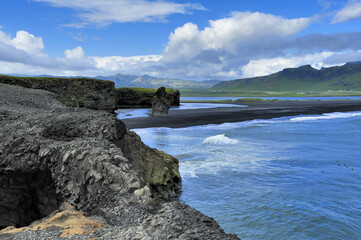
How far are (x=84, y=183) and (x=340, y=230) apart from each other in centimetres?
1497

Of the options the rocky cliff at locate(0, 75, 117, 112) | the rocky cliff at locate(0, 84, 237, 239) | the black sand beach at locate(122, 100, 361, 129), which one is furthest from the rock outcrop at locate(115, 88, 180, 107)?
the rocky cliff at locate(0, 84, 237, 239)

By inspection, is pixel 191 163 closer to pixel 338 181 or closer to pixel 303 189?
pixel 303 189

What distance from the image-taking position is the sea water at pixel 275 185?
56.3 ft

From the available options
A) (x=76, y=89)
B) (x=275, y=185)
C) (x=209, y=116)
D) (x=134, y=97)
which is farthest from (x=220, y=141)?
(x=134, y=97)

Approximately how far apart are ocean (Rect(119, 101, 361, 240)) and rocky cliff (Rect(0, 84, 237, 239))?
14.5ft

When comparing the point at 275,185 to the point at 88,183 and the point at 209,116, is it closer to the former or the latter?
the point at 88,183

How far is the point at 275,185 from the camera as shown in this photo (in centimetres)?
2416

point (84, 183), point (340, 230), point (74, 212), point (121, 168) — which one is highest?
point (121, 168)

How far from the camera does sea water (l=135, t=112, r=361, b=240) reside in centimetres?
1716

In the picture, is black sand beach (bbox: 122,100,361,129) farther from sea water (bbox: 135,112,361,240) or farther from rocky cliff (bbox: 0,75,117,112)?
sea water (bbox: 135,112,361,240)

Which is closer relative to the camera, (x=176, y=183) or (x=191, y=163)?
(x=176, y=183)

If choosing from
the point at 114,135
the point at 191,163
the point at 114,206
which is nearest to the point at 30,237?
the point at 114,206

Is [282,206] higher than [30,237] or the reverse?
the reverse

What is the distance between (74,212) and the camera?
37.4ft
